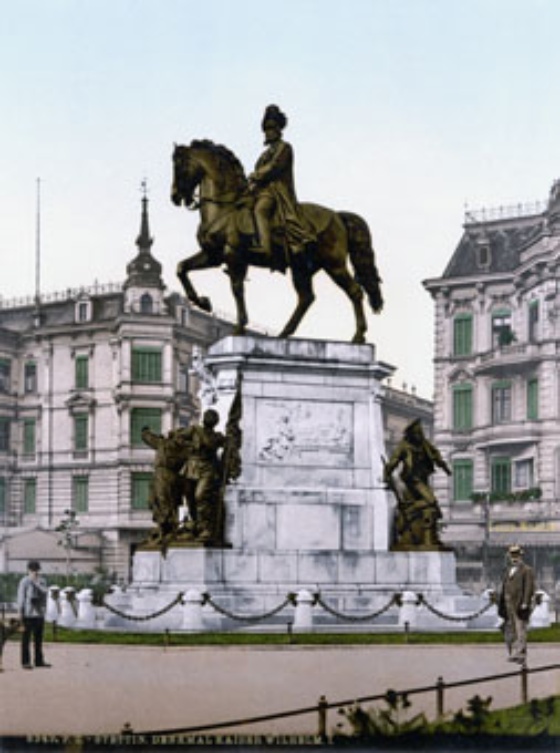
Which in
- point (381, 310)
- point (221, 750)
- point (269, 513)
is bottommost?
point (221, 750)

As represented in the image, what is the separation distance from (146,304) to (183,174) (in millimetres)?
43221

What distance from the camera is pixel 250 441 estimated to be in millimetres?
28016

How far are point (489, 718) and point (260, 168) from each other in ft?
53.2

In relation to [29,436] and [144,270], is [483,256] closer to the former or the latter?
[144,270]

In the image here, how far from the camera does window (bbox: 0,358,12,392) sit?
7250 centimetres

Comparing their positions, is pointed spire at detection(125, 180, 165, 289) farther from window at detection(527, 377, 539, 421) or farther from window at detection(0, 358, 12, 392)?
window at detection(527, 377, 539, 421)

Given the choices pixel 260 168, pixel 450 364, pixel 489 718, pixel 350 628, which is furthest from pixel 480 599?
pixel 450 364

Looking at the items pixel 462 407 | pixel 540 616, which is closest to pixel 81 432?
pixel 462 407

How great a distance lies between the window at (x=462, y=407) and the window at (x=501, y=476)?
2.98 m

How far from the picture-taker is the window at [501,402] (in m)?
67.7

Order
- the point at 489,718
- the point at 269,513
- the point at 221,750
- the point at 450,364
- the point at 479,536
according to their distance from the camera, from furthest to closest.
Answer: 1. the point at 450,364
2. the point at 479,536
3. the point at 269,513
4. the point at 489,718
5. the point at 221,750

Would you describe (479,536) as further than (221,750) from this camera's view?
Yes

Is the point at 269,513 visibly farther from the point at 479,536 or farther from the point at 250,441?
the point at 479,536

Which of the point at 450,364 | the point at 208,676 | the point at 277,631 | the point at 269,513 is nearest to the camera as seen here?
the point at 208,676
